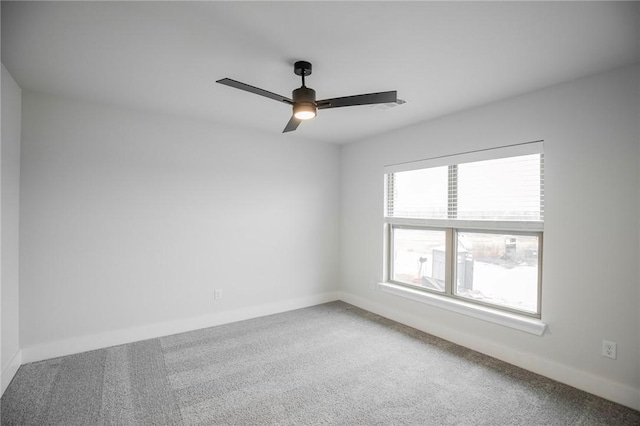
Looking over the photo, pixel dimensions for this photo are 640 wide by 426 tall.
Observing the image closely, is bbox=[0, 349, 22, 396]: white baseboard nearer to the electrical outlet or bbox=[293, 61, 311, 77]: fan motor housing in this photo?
bbox=[293, 61, 311, 77]: fan motor housing

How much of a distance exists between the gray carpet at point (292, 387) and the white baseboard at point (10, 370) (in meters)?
0.06

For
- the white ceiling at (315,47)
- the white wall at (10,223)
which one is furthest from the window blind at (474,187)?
the white wall at (10,223)

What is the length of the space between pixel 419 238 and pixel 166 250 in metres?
3.00

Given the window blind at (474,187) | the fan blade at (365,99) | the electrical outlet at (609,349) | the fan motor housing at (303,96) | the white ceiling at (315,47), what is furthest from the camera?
the window blind at (474,187)

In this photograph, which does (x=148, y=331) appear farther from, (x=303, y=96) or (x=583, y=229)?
(x=583, y=229)

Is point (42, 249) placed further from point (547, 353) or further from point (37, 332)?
point (547, 353)

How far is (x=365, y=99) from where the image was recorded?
2230 millimetres

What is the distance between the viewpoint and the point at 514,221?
9.80 ft

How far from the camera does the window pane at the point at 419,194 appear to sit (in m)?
3.70

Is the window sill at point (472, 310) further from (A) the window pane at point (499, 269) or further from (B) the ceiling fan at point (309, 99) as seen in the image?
(B) the ceiling fan at point (309, 99)

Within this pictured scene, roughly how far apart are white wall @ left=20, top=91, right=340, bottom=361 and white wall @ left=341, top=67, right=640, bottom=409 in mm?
2383

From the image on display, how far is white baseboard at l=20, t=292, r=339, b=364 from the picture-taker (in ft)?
9.77

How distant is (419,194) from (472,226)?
789mm

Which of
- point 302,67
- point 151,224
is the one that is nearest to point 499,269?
point 302,67
